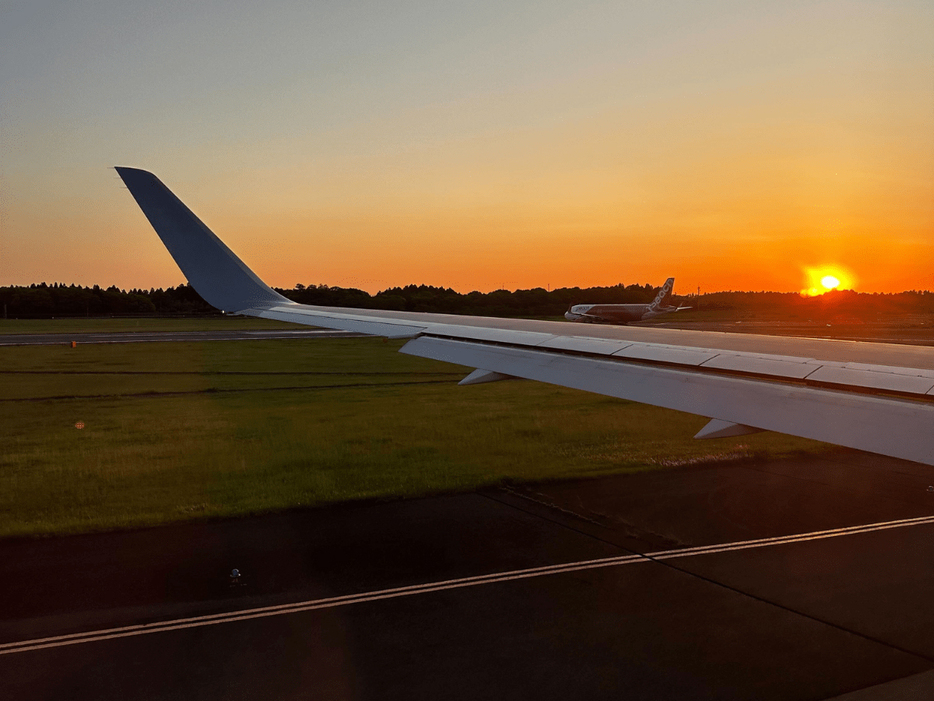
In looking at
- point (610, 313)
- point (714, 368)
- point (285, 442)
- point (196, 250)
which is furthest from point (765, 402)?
point (610, 313)

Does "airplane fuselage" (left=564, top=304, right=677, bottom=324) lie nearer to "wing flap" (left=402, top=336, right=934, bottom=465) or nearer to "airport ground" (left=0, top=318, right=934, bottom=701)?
"airport ground" (left=0, top=318, right=934, bottom=701)

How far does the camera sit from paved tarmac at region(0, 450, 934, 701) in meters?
5.75

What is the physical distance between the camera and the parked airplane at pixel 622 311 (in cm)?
7169

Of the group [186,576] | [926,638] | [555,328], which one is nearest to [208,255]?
[186,576]

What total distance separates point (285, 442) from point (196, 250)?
21.6 ft

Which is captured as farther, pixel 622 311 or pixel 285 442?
pixel 622 311

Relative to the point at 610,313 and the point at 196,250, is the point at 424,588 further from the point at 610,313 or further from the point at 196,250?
the point at 610,313

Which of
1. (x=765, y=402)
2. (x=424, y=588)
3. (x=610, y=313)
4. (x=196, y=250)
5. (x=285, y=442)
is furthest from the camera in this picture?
(x=610, y=313)

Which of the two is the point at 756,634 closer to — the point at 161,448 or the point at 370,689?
the point at 370,689

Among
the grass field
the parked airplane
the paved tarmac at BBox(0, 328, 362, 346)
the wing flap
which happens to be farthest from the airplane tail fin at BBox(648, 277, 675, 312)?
the wing flap

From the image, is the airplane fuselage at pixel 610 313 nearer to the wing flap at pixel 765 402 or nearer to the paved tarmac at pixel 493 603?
the paved tarmac at pixel 493 603

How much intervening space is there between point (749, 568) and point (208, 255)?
8380 millimetres

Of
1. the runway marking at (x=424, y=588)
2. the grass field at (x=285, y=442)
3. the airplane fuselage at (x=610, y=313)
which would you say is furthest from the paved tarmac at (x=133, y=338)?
the runway marking at (x=424, y=588)

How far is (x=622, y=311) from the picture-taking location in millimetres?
72250
